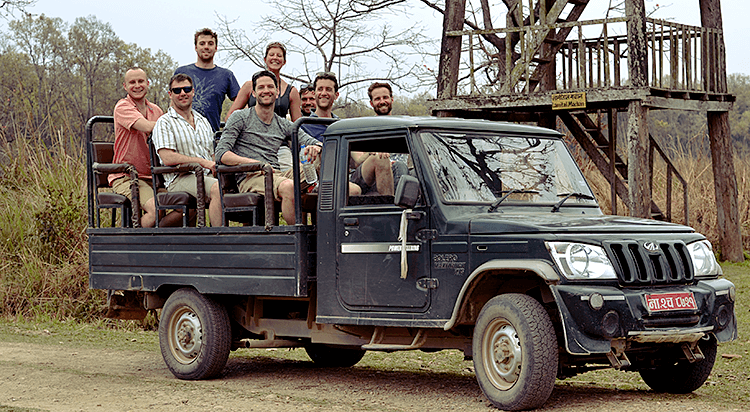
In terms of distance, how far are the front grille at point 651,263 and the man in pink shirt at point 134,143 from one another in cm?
441

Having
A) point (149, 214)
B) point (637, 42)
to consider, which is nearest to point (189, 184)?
point (149, 214)

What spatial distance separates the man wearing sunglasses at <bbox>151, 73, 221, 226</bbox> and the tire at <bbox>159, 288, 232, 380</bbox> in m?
0.71

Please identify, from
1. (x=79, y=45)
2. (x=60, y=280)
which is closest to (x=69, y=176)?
(x=60, y=280)

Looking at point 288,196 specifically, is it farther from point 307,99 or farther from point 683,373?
point 683,373

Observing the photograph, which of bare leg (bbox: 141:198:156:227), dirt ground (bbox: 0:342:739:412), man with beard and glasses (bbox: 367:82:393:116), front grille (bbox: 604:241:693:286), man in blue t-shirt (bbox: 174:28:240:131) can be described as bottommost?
dirt ground (bbox: 0:342:739:412)

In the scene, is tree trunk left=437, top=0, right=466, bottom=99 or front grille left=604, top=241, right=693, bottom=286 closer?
front grille left=604, top=241, right=693, bottom=286

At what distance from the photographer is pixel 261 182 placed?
27.8ft

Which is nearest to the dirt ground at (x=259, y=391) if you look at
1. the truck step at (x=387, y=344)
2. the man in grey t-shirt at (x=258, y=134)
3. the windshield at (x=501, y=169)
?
the truck step at (x=387, y=344)

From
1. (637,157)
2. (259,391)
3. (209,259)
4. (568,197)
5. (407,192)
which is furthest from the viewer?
(637,157)

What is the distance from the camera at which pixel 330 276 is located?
7836 mm

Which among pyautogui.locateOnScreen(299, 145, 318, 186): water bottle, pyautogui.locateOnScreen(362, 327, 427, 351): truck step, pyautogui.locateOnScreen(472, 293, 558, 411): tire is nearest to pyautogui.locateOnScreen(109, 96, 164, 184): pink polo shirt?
pyautogui.locateOnScreen(299, 145, 318, 186): water bottle

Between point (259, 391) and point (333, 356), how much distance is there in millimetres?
1884

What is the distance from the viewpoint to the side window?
7676mm

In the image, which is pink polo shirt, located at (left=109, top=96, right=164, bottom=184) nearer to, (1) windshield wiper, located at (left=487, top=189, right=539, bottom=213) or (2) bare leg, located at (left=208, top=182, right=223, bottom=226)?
(2) bare leg, located at (left=208, top=182, right=223, bottom=226)
